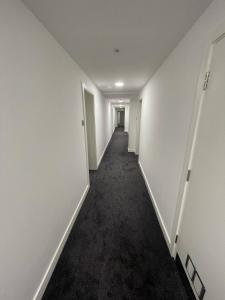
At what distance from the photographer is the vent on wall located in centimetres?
97

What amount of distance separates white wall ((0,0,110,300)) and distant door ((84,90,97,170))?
147cm

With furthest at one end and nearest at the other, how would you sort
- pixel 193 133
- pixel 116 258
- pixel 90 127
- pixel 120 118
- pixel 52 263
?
pixel 120 118
pixel 90 127
pixel 116 258
pixel 52 263
pixel 193 133

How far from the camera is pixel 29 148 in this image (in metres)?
0.95

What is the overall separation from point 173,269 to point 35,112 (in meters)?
2.01

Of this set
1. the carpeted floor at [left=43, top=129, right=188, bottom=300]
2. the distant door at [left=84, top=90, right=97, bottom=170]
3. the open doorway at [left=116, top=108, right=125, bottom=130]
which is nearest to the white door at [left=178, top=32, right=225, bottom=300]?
the carpeted floor at [left=43, top=129, right=188, bottom=300]

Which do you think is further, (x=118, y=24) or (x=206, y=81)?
(x=118, y=24)

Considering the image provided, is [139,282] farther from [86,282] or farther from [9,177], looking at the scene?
[9,177]

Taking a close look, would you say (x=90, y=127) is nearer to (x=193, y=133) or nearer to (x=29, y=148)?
(x=29, y=148)

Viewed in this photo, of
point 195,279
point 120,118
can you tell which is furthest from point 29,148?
point 120,118

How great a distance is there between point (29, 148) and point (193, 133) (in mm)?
1315

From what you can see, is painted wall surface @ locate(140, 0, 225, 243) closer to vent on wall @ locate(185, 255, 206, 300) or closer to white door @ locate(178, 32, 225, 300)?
white door @ locate(178, 32, 225, 300)

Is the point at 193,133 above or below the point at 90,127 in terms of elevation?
above

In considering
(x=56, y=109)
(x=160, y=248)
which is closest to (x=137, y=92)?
(x=56, y=109)

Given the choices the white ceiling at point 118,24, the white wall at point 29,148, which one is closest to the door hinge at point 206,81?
the white ceiling at point 118,24
